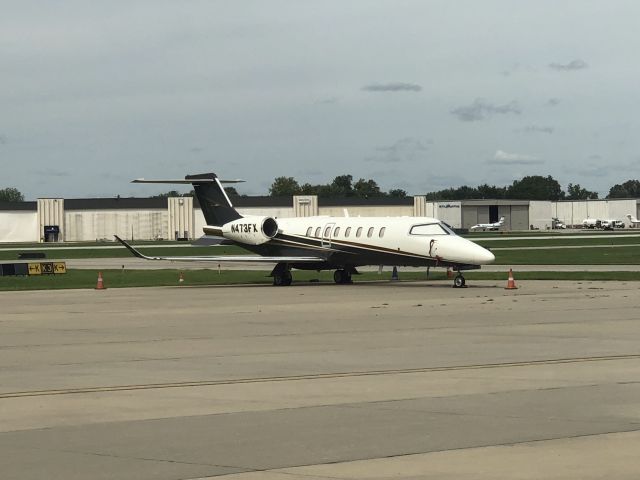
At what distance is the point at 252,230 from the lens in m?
47.0

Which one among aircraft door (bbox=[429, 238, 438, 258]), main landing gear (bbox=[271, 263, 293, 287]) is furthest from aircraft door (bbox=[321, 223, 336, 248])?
aircraft door (bbox=[429, 238, 438, 258])

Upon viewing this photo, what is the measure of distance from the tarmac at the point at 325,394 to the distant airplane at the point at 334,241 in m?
11.5

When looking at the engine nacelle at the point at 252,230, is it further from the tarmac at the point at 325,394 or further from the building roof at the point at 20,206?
the building roof at the point at 20,206

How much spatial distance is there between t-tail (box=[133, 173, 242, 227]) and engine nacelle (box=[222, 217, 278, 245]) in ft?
4.21

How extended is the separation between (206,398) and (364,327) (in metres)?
10.6

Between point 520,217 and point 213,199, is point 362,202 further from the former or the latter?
point 213,199

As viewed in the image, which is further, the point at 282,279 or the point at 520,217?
the point at 520,217

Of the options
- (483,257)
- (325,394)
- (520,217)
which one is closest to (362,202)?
(520,217)

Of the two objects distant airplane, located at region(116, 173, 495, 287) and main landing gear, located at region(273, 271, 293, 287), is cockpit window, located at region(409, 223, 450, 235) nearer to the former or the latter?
distant airplane, located at region(116, 173, 495, 287)

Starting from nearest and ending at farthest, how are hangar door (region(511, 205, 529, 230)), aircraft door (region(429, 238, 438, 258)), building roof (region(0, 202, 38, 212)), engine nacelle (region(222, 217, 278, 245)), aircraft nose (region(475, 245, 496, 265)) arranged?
aircraft nose (region(475, 245, 496, 265))
aircraft door (region(429, 238, 438, 258))
engine nacelle (region(222, 217, 278, 245))
building roof (region(0, 202, 38, 212))
hangar door (region(511, 205, 529, 230))

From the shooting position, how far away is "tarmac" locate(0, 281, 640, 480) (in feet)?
33.9

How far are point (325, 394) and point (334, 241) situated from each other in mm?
30355

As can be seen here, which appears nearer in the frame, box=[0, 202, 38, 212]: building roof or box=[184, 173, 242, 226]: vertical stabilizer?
box=[184, 173, 242, 226]: vertical stabilizer

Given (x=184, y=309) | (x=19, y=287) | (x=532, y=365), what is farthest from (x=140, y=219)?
(x=532, y=365)
